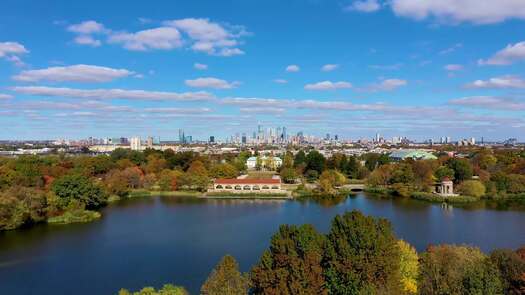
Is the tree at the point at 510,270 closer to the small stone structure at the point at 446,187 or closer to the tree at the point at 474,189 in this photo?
the tree at the point at 474,189

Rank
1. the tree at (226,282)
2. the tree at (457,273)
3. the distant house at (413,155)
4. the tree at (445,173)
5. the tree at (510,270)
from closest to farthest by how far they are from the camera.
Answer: the tree at (457,273) < the tree at (510,270) < the tree at (226,282) < the tree at (445,173) < the distant house at (413,155)

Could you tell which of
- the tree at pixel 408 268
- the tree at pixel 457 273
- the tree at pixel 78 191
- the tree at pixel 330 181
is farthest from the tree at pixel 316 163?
the tree at pixel 408 268

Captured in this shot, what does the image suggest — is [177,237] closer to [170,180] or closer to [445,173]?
[170,180]

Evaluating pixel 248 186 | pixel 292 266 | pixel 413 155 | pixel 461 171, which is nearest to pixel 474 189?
pixel 461 171

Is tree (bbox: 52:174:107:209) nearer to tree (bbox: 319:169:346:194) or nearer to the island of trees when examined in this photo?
the island of trees

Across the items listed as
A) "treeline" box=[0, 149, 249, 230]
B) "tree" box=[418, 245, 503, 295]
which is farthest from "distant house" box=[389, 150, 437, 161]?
"tree" box=[418, 245, 503, 295]

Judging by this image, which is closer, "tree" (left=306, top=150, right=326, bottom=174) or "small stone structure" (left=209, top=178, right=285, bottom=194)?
"small stone structure" (left=209, top=178, right=285, bottom=194)

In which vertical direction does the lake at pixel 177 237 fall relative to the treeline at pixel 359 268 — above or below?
below
